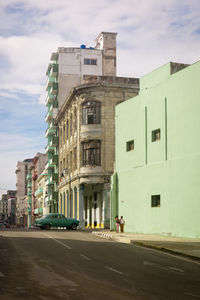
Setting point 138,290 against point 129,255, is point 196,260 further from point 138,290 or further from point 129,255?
point 138,290

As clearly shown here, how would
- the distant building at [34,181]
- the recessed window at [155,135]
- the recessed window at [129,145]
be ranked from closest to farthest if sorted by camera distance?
1. the recessed window at [155,135]
2. the recessed window at [129,145]
3. the distant building at [34,181]

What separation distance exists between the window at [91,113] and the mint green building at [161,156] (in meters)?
12.2

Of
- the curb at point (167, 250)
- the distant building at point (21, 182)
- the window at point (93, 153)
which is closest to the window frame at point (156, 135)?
the curb at point (167, 250)

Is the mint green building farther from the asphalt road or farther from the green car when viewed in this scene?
the asphalt road

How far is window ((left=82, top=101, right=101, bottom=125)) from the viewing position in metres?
52.6

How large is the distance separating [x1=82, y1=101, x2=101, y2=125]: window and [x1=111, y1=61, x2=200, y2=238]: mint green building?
480 inches

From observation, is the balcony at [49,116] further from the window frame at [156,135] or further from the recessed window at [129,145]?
the window frame at [156,135]

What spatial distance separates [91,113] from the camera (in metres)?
52.9

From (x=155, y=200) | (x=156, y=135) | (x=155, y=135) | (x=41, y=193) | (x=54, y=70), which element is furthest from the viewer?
(x=41, y=193)

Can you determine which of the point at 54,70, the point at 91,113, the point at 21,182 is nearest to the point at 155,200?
the point at 91,113

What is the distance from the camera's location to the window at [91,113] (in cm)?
5256

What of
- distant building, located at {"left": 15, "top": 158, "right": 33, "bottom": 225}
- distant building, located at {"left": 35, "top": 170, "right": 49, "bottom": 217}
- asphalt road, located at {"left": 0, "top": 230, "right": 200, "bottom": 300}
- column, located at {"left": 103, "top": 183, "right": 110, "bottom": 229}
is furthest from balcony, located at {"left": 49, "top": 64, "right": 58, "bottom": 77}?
distant building, located at {"left": 15, "top": 158, "right": 33, "bottom": 225}

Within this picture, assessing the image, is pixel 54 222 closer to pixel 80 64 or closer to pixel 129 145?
pixel 129 145

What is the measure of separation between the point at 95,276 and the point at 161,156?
21033mm
